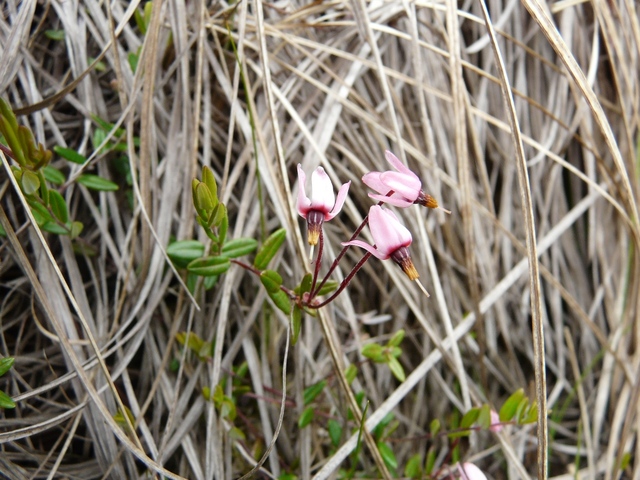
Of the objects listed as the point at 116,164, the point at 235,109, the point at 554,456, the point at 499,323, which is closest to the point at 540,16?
the point at 235,109

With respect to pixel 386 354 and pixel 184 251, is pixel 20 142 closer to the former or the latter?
pixel 184 251

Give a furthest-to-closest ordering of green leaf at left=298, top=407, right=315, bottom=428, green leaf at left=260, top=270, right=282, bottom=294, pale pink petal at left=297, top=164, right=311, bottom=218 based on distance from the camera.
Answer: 1. green leaf at left=298, top=407, right=315, bottom=428
2. green leaf at left=260, top=270, right=282, bottom=294
3. pale pink petal at left=297, top=164, right=311, bottom=218

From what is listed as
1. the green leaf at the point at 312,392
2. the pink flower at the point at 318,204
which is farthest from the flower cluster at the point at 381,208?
the green leaf at the point at 312,392

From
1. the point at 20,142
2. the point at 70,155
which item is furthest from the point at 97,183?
the point at 20,142

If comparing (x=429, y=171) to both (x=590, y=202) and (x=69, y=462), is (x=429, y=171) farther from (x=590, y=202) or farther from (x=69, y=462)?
(x=69, y=462)

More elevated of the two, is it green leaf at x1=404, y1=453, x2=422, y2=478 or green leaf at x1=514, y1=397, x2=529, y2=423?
green leaf at x1=514, y1=397, x2=529, y2=423

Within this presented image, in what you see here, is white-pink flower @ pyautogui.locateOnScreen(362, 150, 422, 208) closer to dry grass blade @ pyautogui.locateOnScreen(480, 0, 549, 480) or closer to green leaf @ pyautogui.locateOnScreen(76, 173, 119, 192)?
dry grass blade @ pyautogui.locateOnScreen(480, 0, 549, 480)

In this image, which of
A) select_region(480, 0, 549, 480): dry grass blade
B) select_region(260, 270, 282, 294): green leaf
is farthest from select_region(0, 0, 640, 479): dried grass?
select_region(260, 270, 282, 294): green leaf
